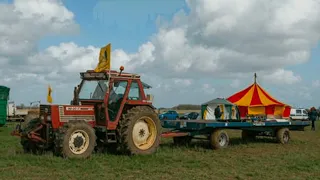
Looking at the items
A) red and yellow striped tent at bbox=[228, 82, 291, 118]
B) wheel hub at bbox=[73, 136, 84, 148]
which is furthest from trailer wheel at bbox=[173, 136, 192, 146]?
red and yellow striped tent at bbox=[228, 82, 291, 118]

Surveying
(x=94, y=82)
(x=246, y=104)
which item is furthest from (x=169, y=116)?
(x=94, y=82)

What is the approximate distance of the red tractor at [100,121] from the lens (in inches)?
416

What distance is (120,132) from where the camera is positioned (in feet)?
36.9

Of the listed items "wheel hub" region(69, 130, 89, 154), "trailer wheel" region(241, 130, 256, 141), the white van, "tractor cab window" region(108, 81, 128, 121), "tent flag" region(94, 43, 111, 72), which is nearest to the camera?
"wheel hub" region(69, 130, 89, 154)

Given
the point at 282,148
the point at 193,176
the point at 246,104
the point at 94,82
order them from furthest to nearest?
the point at 246,104, the point at 282,148, the point at 94,82, the point at 193,176

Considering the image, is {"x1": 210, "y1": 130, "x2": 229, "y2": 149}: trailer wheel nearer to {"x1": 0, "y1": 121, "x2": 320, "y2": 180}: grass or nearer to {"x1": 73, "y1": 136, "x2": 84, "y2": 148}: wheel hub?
{"x1": 0, "y1": 121, "x2": 320, "y2": 180}: grass

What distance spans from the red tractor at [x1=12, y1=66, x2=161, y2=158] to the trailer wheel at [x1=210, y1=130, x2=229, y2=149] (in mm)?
2486

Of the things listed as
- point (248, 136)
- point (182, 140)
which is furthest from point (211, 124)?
point (248, 136)

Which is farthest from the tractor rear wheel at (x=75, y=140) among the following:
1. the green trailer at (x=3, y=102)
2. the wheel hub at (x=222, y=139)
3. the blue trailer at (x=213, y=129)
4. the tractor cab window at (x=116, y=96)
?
the green trailer at (x=3, y=102)

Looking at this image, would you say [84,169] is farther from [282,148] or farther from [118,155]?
[282,148]

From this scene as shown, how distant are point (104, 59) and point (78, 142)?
2349 millimetres

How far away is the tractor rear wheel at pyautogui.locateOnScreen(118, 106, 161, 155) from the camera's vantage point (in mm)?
11195

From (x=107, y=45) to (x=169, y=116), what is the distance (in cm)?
3443

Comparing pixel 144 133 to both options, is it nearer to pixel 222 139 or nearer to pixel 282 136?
pixel 222 139
